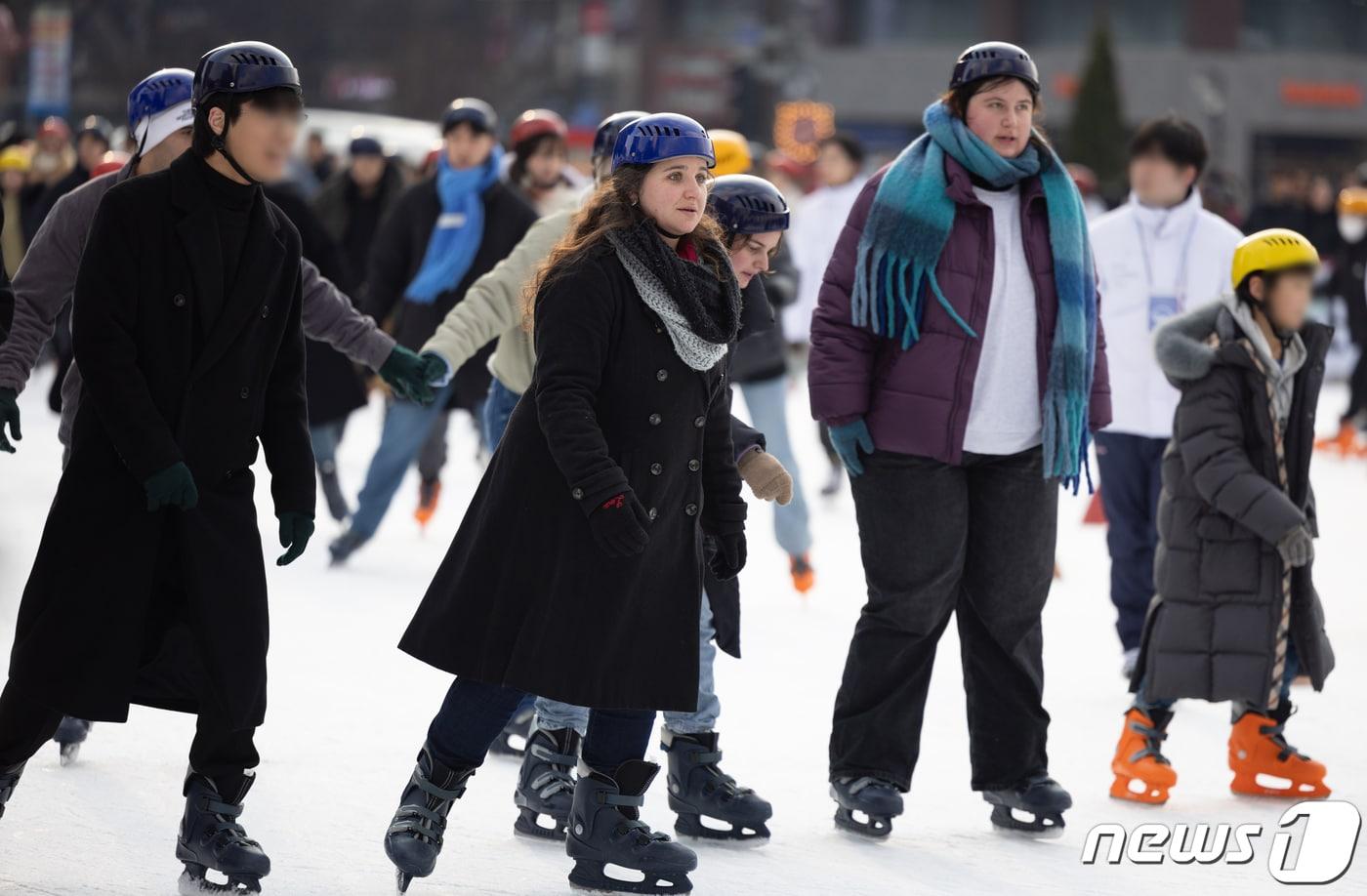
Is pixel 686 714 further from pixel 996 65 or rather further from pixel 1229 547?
pixel 996 65

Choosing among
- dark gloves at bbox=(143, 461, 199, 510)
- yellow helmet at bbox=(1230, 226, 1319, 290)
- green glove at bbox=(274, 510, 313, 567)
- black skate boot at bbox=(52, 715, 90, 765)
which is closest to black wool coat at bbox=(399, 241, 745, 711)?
green glove at bbox=(274, 510, 313, 567)

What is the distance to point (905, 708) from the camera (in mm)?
5164

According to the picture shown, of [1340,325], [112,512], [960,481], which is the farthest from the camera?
[1340,325]

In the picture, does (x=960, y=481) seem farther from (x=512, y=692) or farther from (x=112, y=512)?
(x=112, y=512)

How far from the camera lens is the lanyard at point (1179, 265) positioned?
733 centimetres

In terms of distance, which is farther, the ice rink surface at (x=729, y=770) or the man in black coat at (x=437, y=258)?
the man in black coat at (x=437, y=258)

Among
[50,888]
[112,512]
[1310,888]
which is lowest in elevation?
[50,888]

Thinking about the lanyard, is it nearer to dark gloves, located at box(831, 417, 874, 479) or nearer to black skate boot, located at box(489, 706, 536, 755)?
dark gloves, located at box(831, 417, 874, 479)

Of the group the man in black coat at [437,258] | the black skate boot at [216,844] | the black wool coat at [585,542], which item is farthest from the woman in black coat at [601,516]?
the man in black coat at [437,258]

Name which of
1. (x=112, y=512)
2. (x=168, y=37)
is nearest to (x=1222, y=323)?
(x=112, y=512)

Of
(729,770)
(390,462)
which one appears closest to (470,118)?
(390,462)

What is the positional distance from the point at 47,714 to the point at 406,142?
29.0 m

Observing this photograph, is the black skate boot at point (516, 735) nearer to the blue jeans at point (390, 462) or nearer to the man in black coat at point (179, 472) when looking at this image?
the man in black coat at point (179, 472)

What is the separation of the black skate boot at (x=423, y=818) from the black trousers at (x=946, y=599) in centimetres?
120
